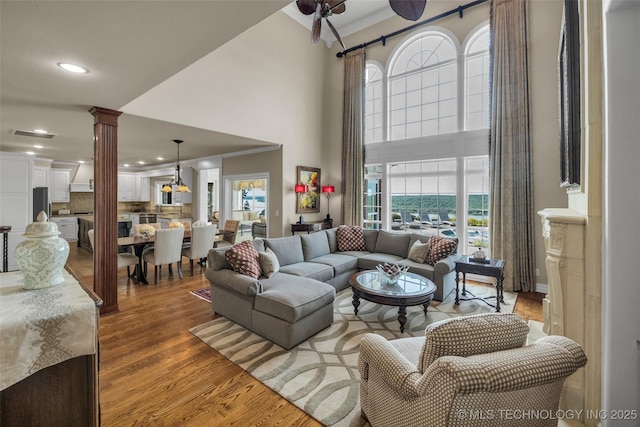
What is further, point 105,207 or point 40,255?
point 105,207

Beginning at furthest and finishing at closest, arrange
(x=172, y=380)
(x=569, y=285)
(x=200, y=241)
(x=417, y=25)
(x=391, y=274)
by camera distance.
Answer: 1. (x=417, y=25)
2. (x=200, y=241)
3. (x=391, y=274)
4. (x=172, y=380)
5. (x=569, y=285)

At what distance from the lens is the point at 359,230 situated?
5.42 m

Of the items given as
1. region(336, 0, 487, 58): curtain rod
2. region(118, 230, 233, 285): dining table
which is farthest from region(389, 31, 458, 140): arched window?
region(118, 230, 233, 285): dining table

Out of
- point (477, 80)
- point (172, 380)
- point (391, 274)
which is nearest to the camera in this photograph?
point (172, 380)

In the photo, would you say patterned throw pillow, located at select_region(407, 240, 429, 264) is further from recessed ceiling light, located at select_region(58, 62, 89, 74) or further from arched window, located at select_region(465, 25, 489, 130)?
recessed ceiling light, located at select_region(58, 62, 89, 74)

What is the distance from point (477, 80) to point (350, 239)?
12.5 ft

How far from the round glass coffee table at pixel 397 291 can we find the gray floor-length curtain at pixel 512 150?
2178 mm

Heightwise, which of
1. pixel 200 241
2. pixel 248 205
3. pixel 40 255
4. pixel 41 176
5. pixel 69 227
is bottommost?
pixel 200 241

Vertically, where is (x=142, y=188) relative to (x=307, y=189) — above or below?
above

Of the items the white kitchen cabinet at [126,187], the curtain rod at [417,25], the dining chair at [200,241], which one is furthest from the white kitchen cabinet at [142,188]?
the curtain rod at [417,25]

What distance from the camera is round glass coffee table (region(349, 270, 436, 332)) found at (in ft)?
9.57

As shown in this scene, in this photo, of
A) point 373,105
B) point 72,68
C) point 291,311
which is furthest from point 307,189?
point 72,68

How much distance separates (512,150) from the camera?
15.0 feet

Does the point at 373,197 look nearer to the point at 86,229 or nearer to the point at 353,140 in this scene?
the point at 353,140
